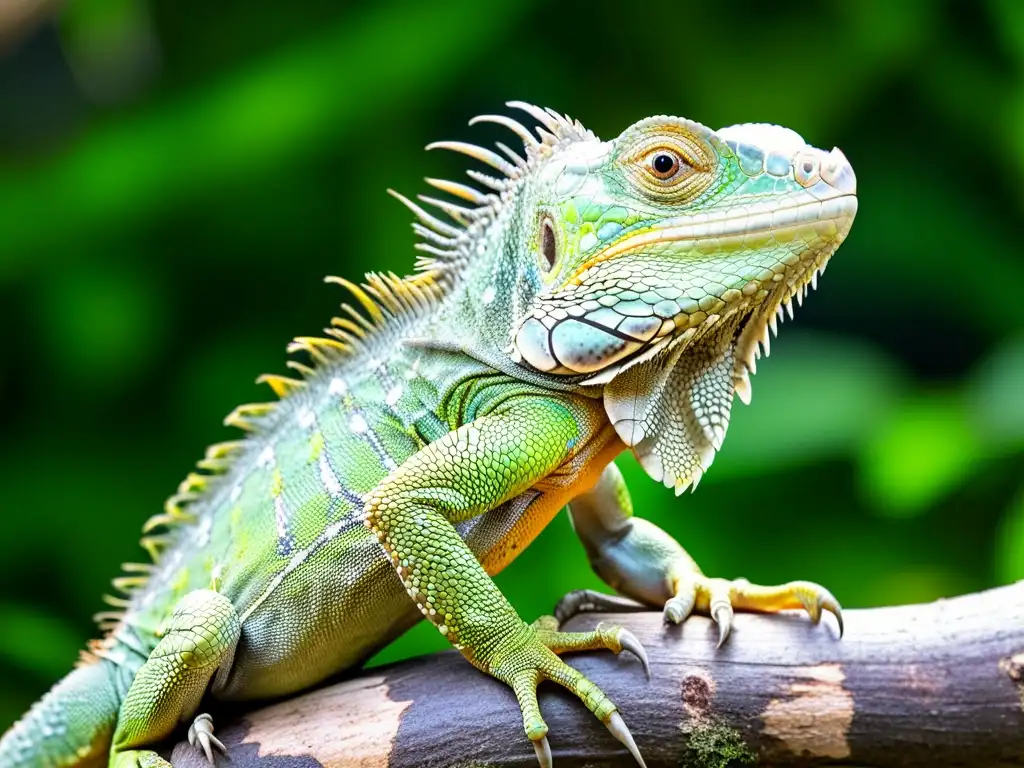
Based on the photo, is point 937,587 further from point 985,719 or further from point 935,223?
point 985,719

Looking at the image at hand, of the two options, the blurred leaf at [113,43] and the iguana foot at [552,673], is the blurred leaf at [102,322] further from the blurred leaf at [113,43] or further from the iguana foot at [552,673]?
the iguana foot at [552,673]

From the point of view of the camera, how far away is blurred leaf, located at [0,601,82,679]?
5398mm

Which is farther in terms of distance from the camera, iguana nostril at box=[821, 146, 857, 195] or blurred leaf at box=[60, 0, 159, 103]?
blurred leaf at box=[60, 0, 159, 103]

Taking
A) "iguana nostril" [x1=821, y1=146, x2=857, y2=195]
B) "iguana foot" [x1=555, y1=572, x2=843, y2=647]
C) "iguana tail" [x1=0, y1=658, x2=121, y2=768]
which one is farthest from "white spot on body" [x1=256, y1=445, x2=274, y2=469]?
"iguana nostril" [x1=821, y1=146, x2=857, y2=195]

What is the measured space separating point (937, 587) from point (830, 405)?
3.61 ft

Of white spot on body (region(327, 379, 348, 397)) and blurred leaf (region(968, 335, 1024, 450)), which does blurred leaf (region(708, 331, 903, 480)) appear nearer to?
blurred leaf (region(968, 335, 1024, 450))

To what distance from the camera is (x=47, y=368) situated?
662 centimetres

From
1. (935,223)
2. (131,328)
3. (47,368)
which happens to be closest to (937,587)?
(935,223)

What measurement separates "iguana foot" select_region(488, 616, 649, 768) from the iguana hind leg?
845 mm

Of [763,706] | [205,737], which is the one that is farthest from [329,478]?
[763,706]

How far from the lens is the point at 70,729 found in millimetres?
3287

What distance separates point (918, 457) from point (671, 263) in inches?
110

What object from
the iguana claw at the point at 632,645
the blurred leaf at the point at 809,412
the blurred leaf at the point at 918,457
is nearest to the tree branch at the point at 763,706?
the iguana claw at the point at 632,645

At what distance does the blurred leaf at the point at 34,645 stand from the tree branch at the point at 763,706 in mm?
2875
